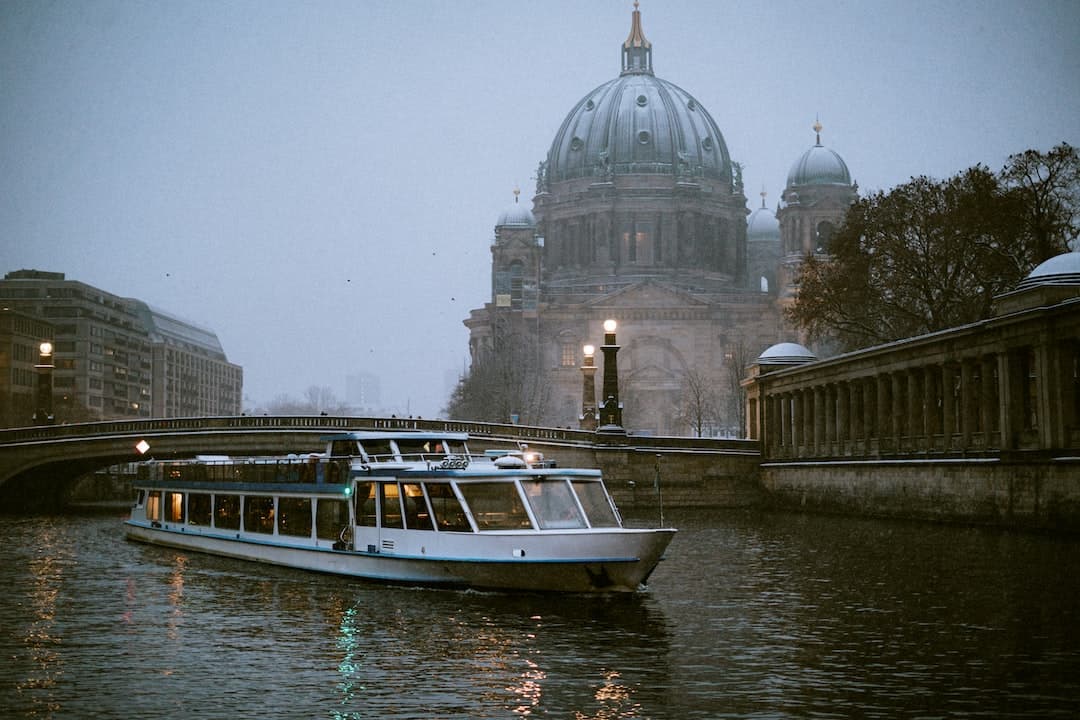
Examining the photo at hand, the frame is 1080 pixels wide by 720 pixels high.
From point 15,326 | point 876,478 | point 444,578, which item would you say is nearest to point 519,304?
point 15,326

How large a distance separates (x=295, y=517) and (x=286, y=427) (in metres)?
38.6

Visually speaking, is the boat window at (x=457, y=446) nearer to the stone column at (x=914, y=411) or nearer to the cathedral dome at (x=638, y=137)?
the stone column at (x=914, y=411)

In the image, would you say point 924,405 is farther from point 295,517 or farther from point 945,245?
point 295,517

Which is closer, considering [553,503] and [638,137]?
[553,503]

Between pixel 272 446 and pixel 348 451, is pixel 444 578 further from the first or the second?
→ pixel 272 446

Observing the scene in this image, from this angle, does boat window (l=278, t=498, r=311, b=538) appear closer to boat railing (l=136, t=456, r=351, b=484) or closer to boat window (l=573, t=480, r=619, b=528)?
boat railing (l=136, t=456, r=351, b=484)

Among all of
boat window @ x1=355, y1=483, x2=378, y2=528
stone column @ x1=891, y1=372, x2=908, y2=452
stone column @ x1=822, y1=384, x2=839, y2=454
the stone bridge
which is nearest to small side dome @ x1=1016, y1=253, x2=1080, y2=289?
stone column @ x1=891, y1=372, x2=908, y2=452

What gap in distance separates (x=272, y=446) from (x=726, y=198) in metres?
→ 114

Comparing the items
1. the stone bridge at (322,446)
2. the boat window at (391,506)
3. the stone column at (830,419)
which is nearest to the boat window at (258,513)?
the boat window at (391,506)

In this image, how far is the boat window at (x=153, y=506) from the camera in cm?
5006

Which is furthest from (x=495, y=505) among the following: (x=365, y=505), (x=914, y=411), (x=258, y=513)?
(x=914, y=411)

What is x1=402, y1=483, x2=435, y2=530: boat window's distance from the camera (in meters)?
34.4

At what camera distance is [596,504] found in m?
32.9

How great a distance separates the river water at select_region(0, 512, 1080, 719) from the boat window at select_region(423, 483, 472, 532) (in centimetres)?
157
